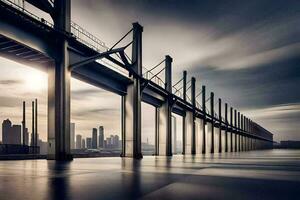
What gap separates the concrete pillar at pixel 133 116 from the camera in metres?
32.0

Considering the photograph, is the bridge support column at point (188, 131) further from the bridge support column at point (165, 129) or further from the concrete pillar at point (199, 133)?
the bridge support column at point (165, 129)

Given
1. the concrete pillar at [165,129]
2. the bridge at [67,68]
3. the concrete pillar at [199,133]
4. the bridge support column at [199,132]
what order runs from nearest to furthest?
the bridge at [67,68] < the concrete pillar at [165,129] < the concrete pillar at [199,133] < the bridge support column at [199,132]

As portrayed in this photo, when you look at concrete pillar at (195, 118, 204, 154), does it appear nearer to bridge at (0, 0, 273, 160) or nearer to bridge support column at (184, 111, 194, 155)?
bridge support column at (184, 111, 194, 155)

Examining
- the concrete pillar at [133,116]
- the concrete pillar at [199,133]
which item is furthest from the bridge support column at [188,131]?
the concrete pillar at [133,116]

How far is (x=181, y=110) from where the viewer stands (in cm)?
5488

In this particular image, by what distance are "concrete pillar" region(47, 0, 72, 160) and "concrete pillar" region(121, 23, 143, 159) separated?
443 inches

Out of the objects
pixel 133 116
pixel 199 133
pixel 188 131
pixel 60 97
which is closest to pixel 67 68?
pixel 60 97

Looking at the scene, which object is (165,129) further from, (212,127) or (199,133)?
(212,127)

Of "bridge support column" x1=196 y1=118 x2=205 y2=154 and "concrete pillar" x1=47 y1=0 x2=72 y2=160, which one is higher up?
"concrete pillar" x1=47 y1=0 x2=72 y2=160

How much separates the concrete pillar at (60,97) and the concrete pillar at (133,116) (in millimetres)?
11254

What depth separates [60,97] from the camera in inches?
837

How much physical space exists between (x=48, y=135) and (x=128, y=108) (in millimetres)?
12781

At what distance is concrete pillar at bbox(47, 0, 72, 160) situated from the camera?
823 inches

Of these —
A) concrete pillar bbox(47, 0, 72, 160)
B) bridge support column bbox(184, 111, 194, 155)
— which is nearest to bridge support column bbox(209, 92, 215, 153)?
bridge support column bbox(184, 111, 194, 155)
